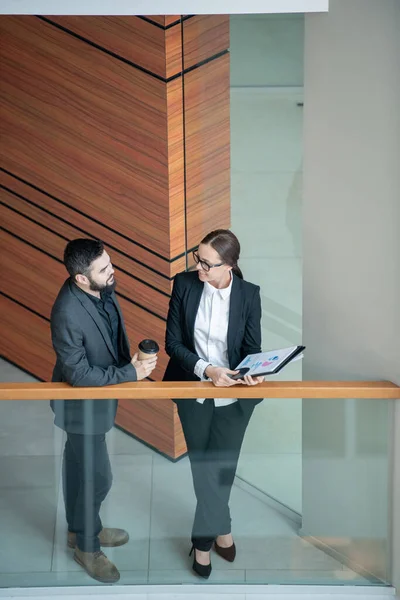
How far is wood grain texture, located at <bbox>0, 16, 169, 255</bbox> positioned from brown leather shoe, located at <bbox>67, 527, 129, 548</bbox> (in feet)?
6.55

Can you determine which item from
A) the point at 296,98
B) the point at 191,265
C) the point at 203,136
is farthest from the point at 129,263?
the point at 296,98

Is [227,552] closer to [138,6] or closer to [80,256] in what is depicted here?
[80,256]

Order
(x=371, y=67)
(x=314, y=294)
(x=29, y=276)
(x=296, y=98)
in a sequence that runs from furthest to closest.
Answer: (x=29, y=276), (x=296, y=98), (x=314, y=294), (x=371, y=67)

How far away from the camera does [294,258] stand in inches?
260

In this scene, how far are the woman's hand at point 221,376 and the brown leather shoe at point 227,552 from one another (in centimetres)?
87

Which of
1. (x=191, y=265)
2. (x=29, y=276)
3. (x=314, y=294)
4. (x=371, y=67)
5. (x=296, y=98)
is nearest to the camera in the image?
(x=371, y=67)

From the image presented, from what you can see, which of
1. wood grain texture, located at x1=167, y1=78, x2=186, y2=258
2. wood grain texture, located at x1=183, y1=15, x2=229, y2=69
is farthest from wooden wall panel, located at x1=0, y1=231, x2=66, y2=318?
wood grain texture, located at x1=183, y1=15, x2=229, y2=69

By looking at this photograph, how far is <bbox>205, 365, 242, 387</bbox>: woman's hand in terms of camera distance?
15.8ft

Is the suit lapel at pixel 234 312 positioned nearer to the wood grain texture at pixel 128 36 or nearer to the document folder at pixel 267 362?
the document folder at pixel 267 362

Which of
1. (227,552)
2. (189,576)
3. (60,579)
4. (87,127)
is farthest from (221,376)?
(87,127)

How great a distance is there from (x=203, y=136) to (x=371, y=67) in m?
1.71

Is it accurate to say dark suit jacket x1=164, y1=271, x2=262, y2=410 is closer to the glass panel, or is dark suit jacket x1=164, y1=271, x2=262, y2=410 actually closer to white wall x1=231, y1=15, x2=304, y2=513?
the glass panel

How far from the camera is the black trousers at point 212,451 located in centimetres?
496

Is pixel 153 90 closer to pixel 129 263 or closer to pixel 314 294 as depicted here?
pixel 129 263
